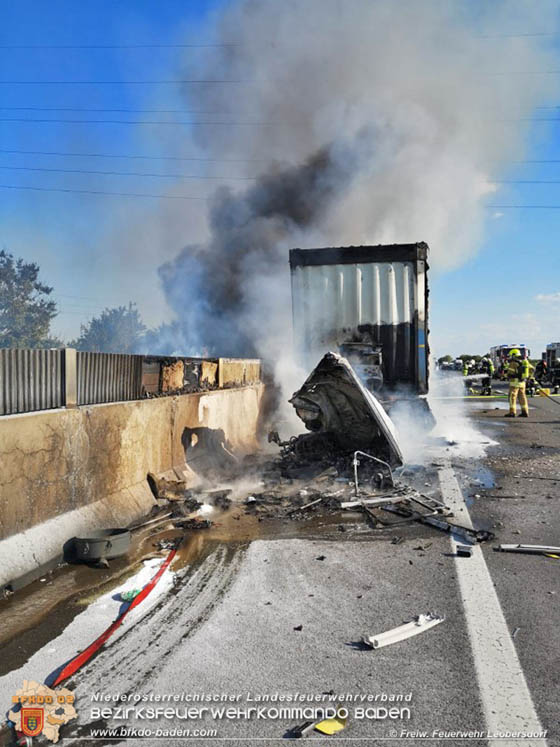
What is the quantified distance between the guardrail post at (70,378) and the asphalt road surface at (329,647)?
5.43 ft

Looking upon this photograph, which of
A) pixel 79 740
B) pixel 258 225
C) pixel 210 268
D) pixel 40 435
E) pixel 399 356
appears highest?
pixel 258 225

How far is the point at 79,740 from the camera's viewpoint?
231 cm

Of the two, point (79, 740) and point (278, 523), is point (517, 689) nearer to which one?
point (79, 740)

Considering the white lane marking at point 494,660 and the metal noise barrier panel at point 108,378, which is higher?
the metal noise barrier panel at point 108,378

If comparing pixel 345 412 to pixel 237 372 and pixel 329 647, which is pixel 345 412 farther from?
pixel 329 647

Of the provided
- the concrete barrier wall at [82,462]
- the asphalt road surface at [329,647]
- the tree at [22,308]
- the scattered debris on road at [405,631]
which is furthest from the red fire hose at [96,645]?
the tree at [22,308]

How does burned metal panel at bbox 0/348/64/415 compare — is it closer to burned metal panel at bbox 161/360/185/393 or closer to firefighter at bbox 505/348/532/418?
burned metal panel at bbox 161/360/185/393

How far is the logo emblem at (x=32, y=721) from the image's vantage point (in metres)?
2.37

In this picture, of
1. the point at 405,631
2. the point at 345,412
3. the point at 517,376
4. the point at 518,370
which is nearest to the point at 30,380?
the point at 405,631

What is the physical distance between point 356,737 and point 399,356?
740 centimetres

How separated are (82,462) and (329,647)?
2709 millimetres

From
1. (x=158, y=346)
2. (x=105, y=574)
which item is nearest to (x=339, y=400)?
(x=105, y=574)

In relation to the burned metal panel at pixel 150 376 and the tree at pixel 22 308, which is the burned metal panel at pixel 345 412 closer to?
the burned metal panel at pixel 150 376

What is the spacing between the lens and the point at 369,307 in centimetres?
938
